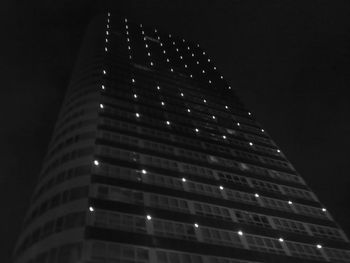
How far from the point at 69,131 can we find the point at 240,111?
4505cm

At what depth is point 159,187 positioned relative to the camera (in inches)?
1699

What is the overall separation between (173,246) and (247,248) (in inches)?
382

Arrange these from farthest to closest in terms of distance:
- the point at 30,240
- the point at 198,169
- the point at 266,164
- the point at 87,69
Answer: the point at 87,69 → the point at 266,164 → the point at 198,169 → the point at 30,240

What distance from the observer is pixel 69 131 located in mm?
48094

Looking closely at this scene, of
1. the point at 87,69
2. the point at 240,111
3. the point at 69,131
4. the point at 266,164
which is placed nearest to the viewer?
the point at 69,131

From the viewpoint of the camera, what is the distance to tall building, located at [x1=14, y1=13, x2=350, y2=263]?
3375 centimetres

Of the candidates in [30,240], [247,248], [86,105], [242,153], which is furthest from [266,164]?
[30,240]

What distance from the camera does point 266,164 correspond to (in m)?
61.8

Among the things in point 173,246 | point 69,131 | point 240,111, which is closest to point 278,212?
point 173,246

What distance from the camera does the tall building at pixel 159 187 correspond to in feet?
111

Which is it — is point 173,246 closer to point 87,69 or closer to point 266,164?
point 266,164

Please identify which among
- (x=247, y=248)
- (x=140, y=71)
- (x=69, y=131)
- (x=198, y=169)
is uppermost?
(x=140, y=71)

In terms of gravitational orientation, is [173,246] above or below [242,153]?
below

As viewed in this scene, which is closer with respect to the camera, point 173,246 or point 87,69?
point 173,246
